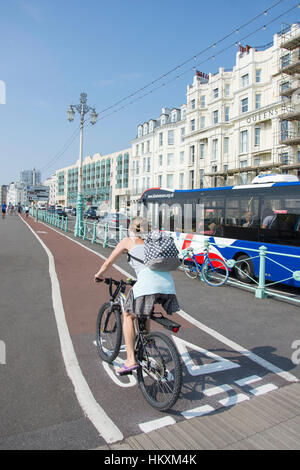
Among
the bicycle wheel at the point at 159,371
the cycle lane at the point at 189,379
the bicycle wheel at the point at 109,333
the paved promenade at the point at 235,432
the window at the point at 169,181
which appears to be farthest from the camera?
the window at the point at 169,181

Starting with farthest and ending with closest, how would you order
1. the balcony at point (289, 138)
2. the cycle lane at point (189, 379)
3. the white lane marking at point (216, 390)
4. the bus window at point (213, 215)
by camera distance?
the balcony at point (289, 138) → the bus window at point (213, 215) → the white lane marking at point (216, 390) → the cycle lane at point (189, 379)

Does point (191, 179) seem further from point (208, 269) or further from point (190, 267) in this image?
point (208, 269)

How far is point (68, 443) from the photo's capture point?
254 cm

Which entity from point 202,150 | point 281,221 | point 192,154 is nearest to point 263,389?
point 281,221

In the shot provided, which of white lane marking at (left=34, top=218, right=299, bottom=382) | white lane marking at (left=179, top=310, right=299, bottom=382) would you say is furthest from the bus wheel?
white lane marking at (left=179, top=310, right=299, bottom=382)

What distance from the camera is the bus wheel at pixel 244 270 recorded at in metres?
9.50

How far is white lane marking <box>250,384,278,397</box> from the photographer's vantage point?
338 centimetres

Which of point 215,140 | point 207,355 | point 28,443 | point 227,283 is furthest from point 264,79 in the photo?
point 28,443

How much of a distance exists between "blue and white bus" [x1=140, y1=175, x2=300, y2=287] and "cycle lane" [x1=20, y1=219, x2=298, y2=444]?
3.23 m

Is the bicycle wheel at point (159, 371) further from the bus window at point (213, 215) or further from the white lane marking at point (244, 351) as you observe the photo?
the bus window at point (213, 215)

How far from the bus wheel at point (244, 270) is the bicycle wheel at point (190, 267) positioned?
118 centimetres

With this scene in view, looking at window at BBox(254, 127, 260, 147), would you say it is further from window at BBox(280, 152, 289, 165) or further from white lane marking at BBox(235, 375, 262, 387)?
white lane marking at BBox(235, 375, 262, 387)

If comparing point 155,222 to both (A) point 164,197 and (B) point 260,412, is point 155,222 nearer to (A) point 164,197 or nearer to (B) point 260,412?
(A) point 164,197

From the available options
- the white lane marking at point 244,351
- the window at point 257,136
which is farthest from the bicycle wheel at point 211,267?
the window at point 257,136
